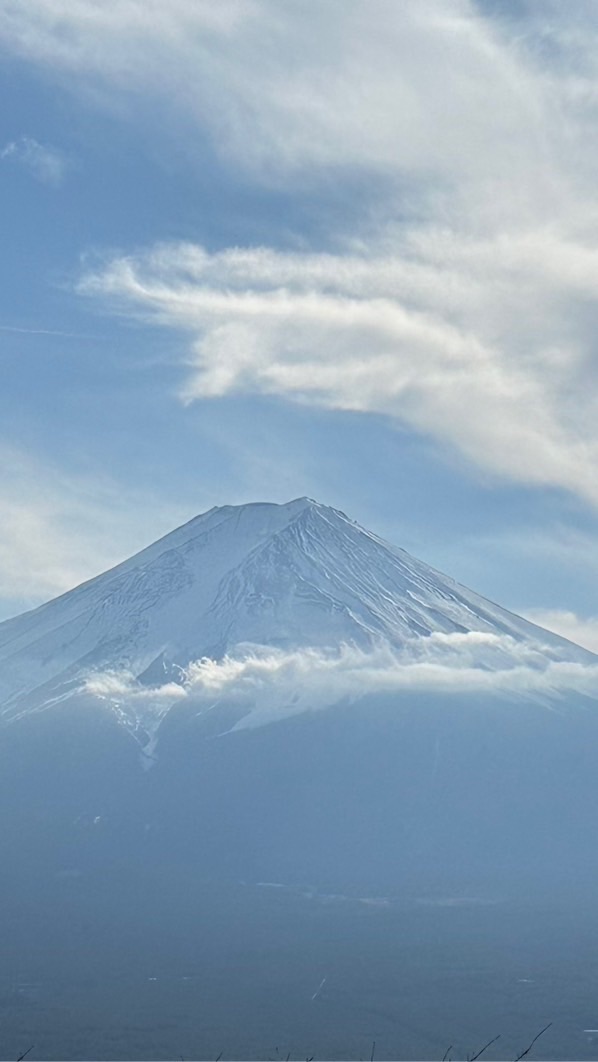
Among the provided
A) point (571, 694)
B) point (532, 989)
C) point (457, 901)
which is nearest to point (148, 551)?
point (571, 694)

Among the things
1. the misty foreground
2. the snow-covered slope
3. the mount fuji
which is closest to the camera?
the misty foreground

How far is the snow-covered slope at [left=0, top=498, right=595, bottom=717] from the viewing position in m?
130

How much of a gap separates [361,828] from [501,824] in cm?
1236

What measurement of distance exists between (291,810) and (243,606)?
25365 mm

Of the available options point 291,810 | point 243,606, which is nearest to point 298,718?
point 291,810

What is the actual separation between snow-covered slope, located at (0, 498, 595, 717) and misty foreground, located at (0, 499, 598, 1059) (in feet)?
1.02

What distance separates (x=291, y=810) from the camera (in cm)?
11644

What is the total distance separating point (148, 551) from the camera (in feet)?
488

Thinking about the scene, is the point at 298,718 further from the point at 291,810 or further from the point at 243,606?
the point at 243,606

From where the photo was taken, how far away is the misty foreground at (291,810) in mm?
65062

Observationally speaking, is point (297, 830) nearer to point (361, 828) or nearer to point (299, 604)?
point (361, 828)

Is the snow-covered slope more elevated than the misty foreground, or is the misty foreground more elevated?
the snow-covered slope

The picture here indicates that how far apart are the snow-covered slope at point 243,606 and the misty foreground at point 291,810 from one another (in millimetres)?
310

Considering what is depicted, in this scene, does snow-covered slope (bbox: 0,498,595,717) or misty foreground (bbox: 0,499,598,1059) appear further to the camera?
snow-covered slope (bbox: 0,498,595,717)
